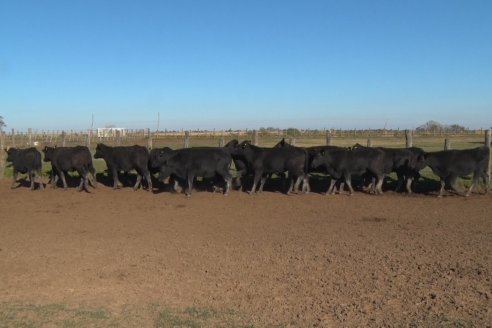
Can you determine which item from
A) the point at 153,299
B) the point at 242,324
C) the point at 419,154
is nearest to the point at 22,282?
the point at 153,299

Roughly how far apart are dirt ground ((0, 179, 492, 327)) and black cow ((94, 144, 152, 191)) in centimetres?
367

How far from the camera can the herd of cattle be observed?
16.1 meters

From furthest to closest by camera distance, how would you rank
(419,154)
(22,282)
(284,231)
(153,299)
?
(419,154) → (284,231) → (22,282) → (153,299)

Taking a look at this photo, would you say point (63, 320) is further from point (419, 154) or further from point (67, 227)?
point (419, 154)

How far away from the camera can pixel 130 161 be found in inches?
712

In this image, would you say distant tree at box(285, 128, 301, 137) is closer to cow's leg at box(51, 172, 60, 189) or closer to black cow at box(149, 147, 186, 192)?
black cow at box(149, 147, 186, 192)

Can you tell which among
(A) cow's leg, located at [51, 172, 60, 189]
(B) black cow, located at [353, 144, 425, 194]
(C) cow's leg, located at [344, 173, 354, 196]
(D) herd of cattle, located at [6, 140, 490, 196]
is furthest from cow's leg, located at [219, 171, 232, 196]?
(A) cow's leg, located at [51, 172, 60, 189]

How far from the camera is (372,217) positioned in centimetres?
1223

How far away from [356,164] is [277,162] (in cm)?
259

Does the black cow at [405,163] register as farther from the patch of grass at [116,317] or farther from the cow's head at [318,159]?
the patch of grass at [116,317]

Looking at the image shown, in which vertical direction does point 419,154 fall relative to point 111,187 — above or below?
above

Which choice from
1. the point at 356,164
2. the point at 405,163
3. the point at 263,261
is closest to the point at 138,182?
the point at 356,164

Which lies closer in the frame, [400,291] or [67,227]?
[400,291]

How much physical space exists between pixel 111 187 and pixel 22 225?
687 cm
